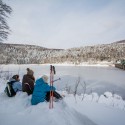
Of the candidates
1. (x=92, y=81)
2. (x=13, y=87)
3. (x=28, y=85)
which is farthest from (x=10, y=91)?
(x=92, y=81)

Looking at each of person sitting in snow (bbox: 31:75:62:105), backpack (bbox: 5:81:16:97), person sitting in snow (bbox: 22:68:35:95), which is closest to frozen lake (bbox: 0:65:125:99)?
person sitting in snow (bbox: 22:68:35:95)

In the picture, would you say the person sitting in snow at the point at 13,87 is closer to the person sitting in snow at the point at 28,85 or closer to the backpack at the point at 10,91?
the backpack at the point at 10,91

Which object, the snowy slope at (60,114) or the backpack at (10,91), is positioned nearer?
the snowy slope at (60,114)

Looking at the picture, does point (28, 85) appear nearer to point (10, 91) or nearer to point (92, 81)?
point (10, 91)

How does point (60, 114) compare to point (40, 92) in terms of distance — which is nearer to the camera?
point (60, 114)

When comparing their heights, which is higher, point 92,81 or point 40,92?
point 40,92

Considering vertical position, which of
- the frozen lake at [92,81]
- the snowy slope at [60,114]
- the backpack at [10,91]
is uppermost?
the backpack at [10,91]

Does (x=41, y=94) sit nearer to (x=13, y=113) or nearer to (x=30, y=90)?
(x=13, y=113)

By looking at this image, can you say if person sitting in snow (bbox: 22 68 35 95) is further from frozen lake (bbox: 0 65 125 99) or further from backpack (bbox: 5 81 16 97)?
frozen lake (bbox: 0 65 125 99)

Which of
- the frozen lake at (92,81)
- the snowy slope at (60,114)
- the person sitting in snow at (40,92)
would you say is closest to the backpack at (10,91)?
the snowy slope at (60,114)

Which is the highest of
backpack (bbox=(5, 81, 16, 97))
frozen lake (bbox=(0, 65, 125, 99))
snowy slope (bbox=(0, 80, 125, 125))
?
backpack (bbox=(5, 81, 16, 97))

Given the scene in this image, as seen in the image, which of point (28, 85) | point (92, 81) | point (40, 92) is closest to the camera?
point (40, 92)

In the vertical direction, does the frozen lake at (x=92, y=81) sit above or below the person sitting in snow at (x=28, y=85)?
below

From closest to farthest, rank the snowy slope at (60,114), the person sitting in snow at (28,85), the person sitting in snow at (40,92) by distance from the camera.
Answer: the snowy slope at (60,114) < the person sitting in snow at (40,92) < the person sitting in snow at (28,85)
